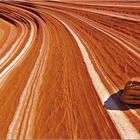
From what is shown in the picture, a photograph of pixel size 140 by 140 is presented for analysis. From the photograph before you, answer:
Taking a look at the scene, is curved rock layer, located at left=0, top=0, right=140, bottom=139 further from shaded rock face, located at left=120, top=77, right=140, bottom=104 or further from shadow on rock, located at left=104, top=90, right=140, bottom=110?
shaded rock face, located at left=120, top=77, right=140, bottom=104

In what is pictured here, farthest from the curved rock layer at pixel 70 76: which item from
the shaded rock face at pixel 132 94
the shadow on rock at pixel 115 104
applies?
the shaded rock face at pixel 132 94

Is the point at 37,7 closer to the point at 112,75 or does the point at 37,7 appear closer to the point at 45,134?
the point at 112,75

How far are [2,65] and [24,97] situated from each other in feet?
18.2

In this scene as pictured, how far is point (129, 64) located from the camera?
15555 millimetres

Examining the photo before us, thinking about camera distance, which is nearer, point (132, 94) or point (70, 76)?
point (132, 94)

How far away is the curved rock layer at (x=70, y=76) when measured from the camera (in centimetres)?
1042

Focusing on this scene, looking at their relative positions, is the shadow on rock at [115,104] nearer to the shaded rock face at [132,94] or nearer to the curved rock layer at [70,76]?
the curved rock layer at [70,76]

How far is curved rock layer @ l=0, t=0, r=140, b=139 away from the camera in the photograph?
1042 cm

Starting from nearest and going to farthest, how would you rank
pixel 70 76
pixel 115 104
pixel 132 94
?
pixel 132 94 → pixel 115 104 → pixel 70 76

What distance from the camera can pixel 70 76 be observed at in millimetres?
14859

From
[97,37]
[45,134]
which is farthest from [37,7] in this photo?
[45,134]

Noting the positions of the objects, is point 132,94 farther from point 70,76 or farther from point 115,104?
point 70,76

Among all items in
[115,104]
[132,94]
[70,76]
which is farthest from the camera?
[70,76]

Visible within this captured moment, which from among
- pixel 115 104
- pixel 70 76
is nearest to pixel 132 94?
pixel 115 104
